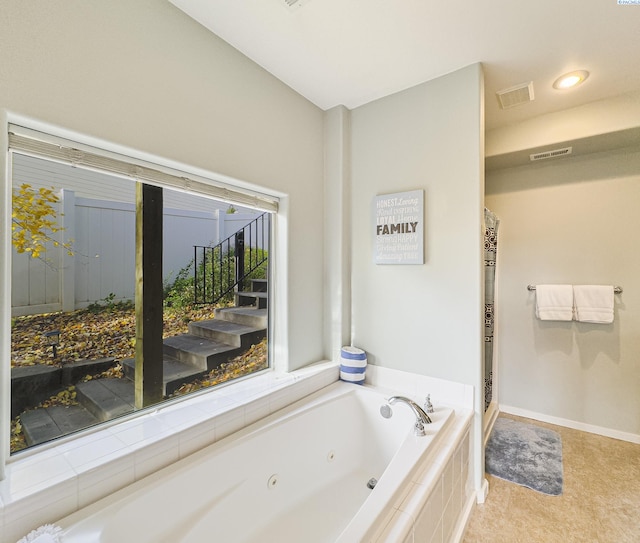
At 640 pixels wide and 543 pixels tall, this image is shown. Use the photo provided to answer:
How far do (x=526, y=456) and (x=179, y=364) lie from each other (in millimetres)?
2498

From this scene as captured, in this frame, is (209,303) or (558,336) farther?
(558,336)

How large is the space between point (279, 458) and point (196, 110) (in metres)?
1.85

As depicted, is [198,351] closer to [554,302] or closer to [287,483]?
[287,483]

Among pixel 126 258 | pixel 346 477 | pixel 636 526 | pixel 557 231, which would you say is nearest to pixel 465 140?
pixel 557 231

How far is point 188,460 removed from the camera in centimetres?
129

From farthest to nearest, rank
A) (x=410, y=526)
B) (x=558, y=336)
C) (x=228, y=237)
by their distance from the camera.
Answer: (x=558, y=336), (x=228, y=237), (x=410, y=526)

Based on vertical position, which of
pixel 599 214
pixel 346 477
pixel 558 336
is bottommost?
pixel 346 477

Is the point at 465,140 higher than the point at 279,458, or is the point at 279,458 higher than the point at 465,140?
the point at 465,140

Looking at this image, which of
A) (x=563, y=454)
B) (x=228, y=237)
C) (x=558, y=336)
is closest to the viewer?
(x=228, y=237)

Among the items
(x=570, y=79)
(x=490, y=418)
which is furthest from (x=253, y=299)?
(x=570, y=79)

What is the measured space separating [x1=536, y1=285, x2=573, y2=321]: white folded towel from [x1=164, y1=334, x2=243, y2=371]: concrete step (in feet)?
8.62

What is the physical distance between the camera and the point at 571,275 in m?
2.63

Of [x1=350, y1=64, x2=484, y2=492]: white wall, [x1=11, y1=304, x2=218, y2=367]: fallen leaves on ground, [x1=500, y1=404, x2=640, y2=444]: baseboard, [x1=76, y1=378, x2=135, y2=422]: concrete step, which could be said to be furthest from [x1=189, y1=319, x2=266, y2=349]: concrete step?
[x1=500, y1=404, x2=640, y2=444]: baseboard

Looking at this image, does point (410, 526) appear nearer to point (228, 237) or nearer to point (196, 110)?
point (228, 237)
